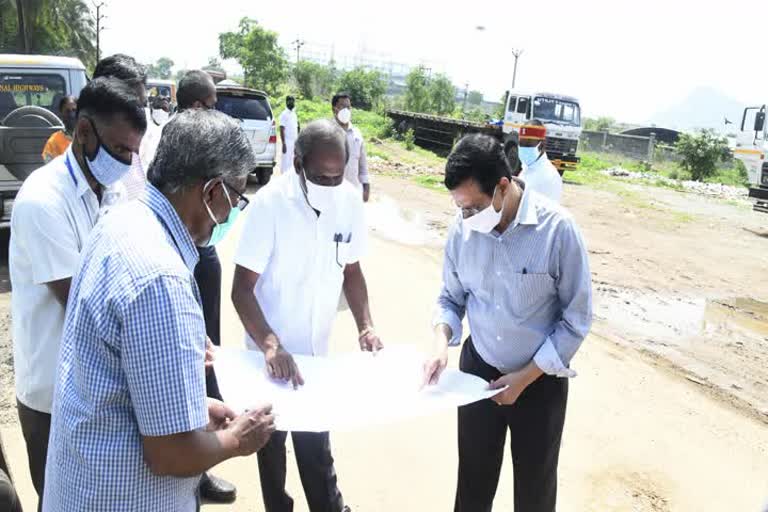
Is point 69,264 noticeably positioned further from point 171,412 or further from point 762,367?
point 762,367

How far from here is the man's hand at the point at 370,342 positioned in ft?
7.75

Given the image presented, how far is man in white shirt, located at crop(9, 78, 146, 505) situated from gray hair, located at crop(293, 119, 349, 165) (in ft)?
1.90

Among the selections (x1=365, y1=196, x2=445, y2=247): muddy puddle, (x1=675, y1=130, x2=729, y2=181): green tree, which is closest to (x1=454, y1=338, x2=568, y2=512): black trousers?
(x1=365, y1=196, x2=445, y2=247): muddy puddle

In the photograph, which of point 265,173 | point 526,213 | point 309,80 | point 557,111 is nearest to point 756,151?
point 557,111

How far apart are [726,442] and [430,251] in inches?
193

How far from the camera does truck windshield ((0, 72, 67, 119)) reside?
6699 millimetres

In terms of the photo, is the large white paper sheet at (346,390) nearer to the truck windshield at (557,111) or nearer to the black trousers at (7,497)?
the black trousers at (7,497)

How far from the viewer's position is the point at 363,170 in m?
6.48

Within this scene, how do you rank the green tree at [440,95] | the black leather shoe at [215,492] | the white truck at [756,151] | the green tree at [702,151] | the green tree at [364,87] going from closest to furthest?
the black leather shoe at [215,492]
the white truck at [756,151]
the green tree at [702,151]
the green tree at [440,95]
the green tree at [364,87]

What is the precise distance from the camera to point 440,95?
39.8m

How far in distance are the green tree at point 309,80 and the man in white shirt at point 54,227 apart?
50.9 m

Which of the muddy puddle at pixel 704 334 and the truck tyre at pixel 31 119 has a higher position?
the truck tyre at pixel 31 119

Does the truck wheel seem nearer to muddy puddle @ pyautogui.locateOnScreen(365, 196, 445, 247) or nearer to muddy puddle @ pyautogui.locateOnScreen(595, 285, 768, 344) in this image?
muddy puddle @ pyautogui.locateOnScreen(365, 196, 445, 247)

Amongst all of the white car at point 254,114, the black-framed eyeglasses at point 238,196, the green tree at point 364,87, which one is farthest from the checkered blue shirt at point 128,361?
the green tree at point 364,87
